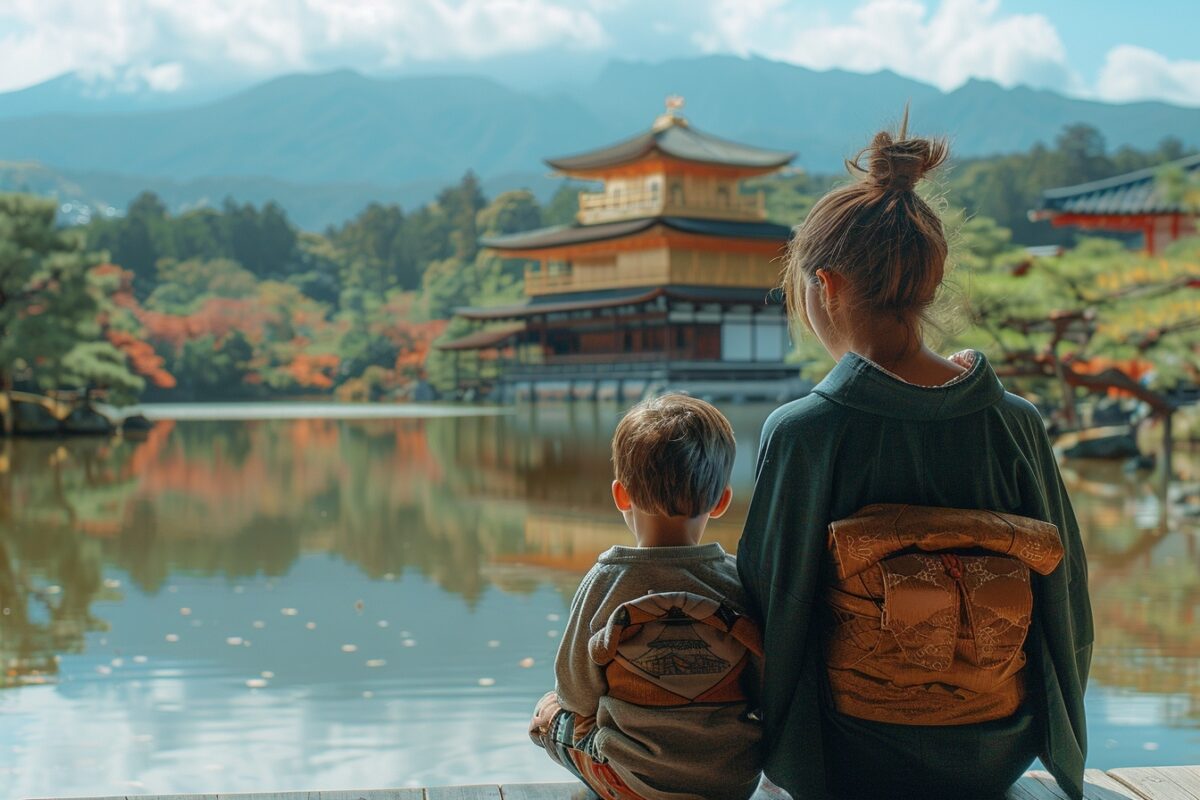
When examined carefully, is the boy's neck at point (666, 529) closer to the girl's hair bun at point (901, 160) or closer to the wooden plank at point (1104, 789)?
the girl's hair bun at point (901, 160)

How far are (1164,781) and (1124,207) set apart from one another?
1164cm

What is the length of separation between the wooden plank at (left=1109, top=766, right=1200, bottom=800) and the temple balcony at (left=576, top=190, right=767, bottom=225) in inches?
806

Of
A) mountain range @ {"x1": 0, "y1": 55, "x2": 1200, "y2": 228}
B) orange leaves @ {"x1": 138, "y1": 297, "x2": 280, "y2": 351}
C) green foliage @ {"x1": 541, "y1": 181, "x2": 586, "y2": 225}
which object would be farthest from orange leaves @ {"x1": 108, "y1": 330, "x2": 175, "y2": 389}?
mountain range @ {"x1": 0, "y1": 55, "x2": 1200, "y2": 228}

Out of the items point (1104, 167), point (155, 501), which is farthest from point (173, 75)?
point (155, 501)

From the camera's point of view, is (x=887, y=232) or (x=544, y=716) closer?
(x=887, y=232)

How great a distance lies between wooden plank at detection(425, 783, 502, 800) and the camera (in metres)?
1.47

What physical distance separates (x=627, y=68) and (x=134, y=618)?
9257cm

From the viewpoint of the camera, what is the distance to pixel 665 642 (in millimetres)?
1357

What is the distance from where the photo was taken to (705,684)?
1378 mm

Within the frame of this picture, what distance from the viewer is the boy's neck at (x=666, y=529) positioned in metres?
1.42

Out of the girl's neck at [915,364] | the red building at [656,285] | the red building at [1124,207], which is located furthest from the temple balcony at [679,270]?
the girl's neck at [915,364]

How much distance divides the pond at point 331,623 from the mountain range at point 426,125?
57963mm

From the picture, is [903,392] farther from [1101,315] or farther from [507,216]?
[507,216]

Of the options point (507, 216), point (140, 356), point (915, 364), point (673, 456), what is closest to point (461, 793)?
point (673, 456)
